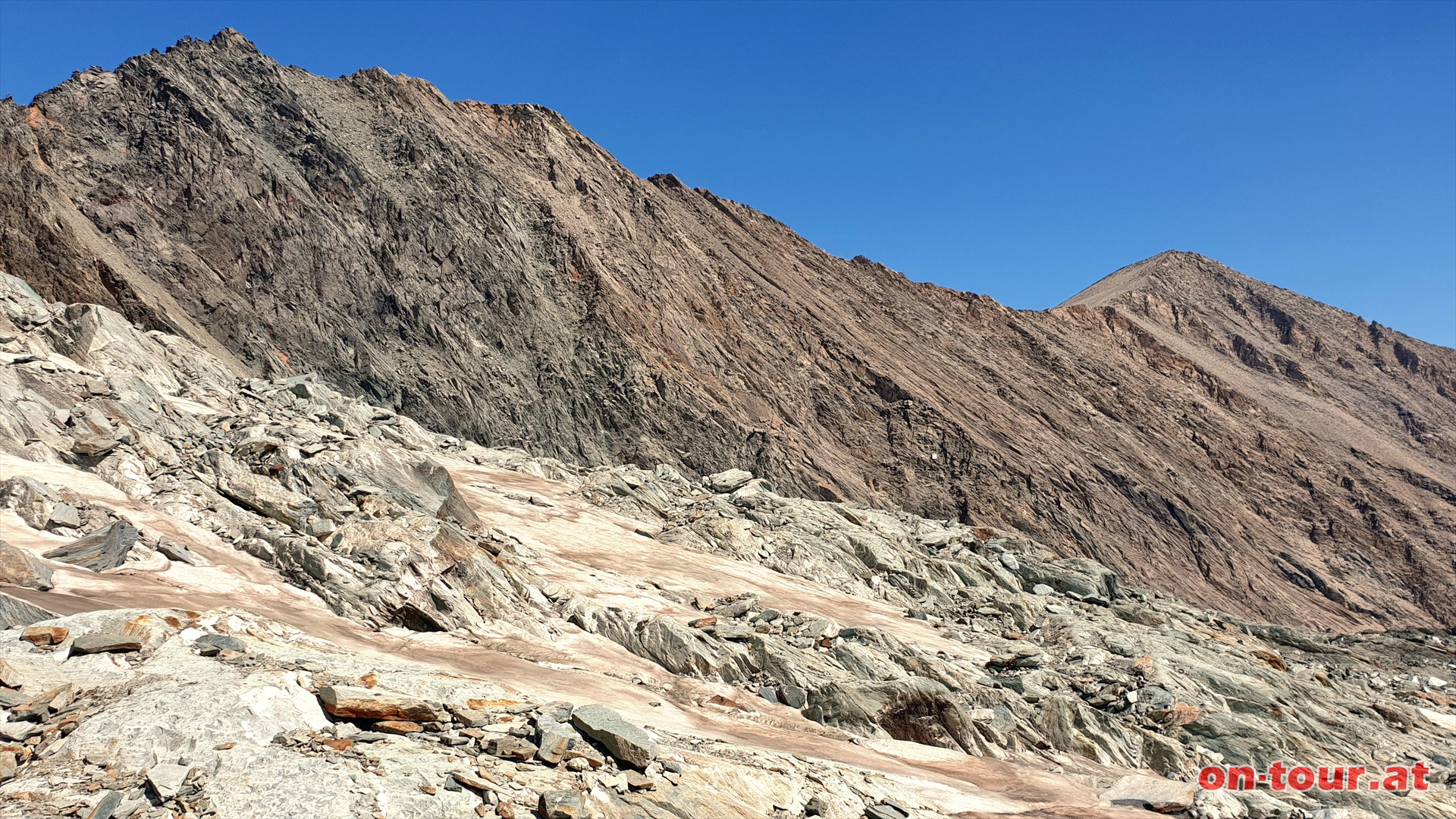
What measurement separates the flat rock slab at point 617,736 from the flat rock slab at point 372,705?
1.40m

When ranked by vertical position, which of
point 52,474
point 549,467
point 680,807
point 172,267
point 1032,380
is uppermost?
point 1032,380

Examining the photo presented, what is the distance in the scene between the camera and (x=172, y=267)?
35.9 metres

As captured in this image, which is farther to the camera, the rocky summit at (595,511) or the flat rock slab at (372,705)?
the rocky summit at (595,511)

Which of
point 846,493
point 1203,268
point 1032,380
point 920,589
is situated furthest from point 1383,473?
point 920,589

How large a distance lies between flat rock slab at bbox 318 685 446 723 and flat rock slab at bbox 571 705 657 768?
1398mm

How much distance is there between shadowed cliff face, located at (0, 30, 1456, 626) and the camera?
122ft

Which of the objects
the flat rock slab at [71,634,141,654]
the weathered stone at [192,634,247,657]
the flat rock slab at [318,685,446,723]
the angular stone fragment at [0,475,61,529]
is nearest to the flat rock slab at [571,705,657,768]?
the flat rock slab at [318,685,446,723]

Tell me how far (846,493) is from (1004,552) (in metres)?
9.45

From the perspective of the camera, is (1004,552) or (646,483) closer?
(646,483)

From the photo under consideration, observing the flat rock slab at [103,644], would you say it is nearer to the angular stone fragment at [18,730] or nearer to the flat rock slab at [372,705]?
the angular stone fragment at [18,730]

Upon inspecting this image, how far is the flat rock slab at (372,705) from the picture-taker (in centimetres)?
873

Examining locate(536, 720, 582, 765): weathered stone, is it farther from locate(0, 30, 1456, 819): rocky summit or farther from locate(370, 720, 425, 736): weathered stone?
locate(370, 720, 425, 736): weathered stone

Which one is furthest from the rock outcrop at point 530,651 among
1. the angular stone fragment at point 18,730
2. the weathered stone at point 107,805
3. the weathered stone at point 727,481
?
the weathered stone at point 727,481

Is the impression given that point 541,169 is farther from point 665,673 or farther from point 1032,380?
point 665,673
